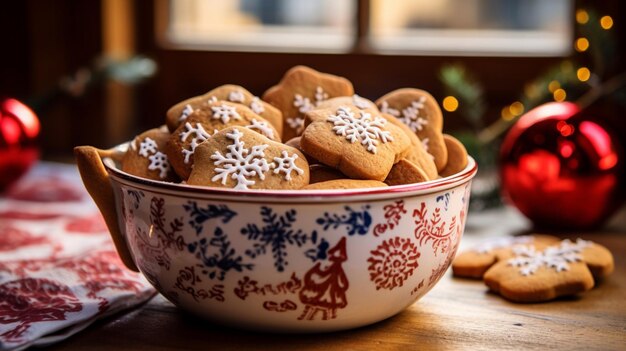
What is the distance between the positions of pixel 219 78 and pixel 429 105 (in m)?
0.87

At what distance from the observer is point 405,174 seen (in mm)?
618

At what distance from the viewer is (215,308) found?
0.60 m

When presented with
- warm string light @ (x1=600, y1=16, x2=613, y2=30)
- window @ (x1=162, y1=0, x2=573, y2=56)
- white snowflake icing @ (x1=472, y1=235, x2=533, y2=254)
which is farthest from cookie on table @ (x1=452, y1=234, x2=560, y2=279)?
window @ (x1=162, y1=0, x2=573, y2=56)

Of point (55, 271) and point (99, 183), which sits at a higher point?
point (99, 183)

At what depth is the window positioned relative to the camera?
57.4 inches

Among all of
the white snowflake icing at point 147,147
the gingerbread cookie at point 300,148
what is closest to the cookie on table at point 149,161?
the white snowflake icing at point 147,147

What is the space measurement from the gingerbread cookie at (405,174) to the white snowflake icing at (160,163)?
0.63 ft

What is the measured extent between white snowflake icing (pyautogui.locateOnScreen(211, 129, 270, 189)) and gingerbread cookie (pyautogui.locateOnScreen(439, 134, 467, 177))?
0.20 meters

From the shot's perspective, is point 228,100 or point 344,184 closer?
point 344,184

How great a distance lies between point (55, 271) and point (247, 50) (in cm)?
84

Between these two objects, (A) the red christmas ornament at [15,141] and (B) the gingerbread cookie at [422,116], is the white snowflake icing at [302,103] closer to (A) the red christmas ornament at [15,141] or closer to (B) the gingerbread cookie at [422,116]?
(B) the gingerbread cookie at [422,116]

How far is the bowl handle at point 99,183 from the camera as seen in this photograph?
652 mm

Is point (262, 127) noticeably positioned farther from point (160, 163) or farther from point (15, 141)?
point (15, 141)

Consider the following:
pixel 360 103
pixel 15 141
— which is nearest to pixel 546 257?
pixel 360 103
